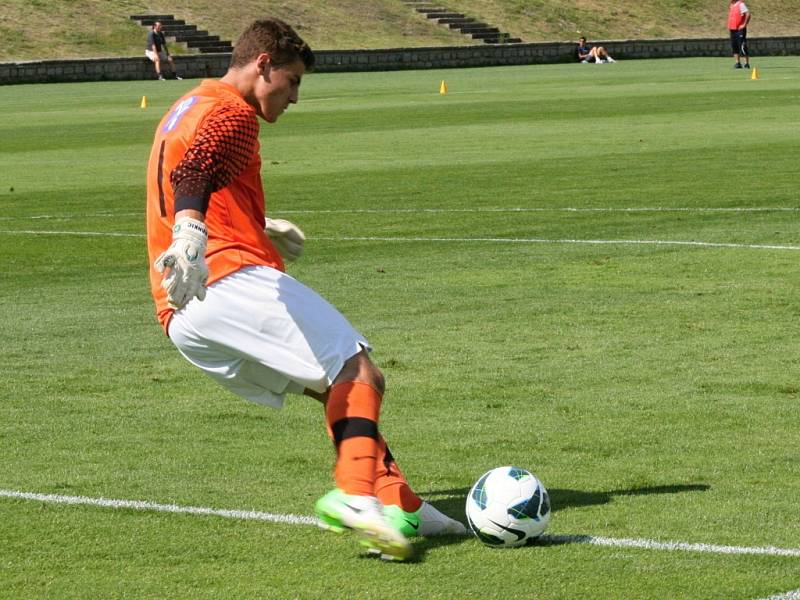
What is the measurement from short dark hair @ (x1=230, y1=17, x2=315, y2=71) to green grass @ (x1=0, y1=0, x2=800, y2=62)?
4837 centimetres

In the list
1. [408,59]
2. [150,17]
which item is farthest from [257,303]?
[150,17]

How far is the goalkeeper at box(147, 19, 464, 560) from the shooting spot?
17.7 feet

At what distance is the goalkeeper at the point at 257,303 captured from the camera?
17.7 feet

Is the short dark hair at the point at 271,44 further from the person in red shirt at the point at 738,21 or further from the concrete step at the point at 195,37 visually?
the concrete step at the point at 195,37

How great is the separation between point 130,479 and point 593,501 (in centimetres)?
180

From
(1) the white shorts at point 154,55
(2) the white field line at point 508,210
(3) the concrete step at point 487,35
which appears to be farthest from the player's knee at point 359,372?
(3) the concrete step at point 487,35

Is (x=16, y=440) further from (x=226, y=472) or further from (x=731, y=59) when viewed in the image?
(x=731, y=59)

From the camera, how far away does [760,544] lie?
554 centimetres

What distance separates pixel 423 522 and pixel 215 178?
53.6 inches

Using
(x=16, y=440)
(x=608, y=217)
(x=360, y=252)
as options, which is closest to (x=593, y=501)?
(x=16, y=440)

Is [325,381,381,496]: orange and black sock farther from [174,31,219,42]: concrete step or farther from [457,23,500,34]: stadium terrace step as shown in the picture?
[457,23,500,34]: stadium terrace step

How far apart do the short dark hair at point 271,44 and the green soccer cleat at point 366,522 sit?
57.6 inches

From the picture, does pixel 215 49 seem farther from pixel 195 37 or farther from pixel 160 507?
pixel 160 507

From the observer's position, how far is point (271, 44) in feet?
18.5
